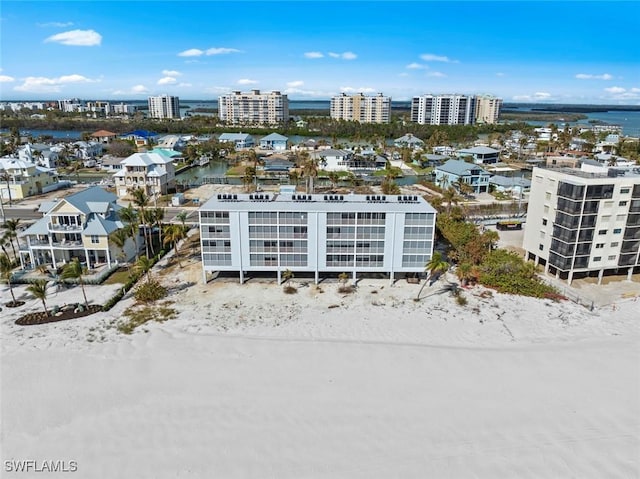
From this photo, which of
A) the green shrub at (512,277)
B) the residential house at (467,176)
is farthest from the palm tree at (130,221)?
the residential house at (467,176)

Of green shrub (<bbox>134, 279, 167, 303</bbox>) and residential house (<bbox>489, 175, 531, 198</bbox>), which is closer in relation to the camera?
green shrub (<bbox>134, 279, 167, 303</bbox>)

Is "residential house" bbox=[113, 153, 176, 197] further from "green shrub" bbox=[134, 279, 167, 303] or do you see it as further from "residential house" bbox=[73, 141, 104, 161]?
"green shrub" bbox=[134, 279, 167, 303]

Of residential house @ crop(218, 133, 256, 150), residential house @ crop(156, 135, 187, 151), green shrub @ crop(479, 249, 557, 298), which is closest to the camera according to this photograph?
green shrub @ crop(479, 249, 557, 298)

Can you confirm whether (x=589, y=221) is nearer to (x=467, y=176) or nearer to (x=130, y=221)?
(x=467, y=176)

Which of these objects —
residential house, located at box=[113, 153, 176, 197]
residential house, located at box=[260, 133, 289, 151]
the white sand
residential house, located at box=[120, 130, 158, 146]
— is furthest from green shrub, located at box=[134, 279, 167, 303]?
residential house, located at box=[120, 130, 158, 146]

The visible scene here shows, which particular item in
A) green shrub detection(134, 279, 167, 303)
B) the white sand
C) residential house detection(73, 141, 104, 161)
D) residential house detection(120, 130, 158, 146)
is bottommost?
the white sand

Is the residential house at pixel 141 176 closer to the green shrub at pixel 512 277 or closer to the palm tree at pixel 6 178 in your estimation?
the palm tree at pixel 6 178

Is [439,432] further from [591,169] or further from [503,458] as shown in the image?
[591,169]
